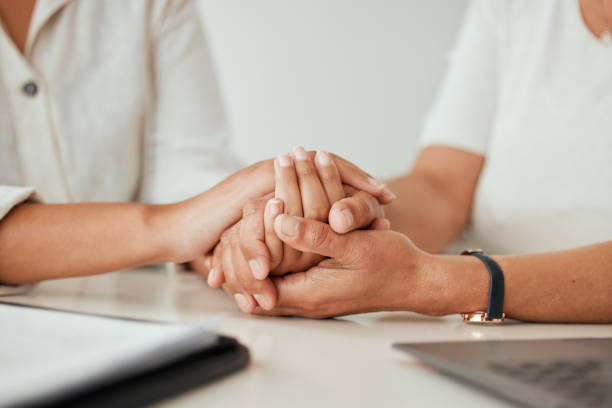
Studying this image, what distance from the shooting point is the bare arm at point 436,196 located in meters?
0.96

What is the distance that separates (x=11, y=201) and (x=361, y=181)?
418 millimetres

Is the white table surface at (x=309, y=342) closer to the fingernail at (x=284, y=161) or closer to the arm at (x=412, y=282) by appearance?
the arm at (x=412, y=282)

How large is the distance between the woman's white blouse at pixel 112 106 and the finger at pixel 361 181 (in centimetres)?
32

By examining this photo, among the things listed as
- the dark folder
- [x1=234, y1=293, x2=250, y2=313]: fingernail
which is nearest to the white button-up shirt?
[x1=234, y1=293, x2=250, y2=313]: fingernail

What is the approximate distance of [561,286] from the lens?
0.57 meters

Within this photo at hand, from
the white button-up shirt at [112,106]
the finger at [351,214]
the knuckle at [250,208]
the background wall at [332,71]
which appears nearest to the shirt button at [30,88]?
the white button-up shirt at [112,106]

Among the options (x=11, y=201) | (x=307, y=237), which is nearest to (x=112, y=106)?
(x=11, y=201)

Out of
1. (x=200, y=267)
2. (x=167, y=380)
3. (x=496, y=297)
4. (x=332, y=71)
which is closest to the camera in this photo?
(x=167, y=380)

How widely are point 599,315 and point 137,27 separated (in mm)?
883

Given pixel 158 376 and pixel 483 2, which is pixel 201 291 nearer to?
pixel 158 376

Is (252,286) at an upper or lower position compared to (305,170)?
lower

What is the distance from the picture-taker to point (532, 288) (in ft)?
1.85

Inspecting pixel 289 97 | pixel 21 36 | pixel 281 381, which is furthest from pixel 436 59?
pixel 281 381

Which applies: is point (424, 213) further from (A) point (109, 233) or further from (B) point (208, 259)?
(A) point (109, 233)
